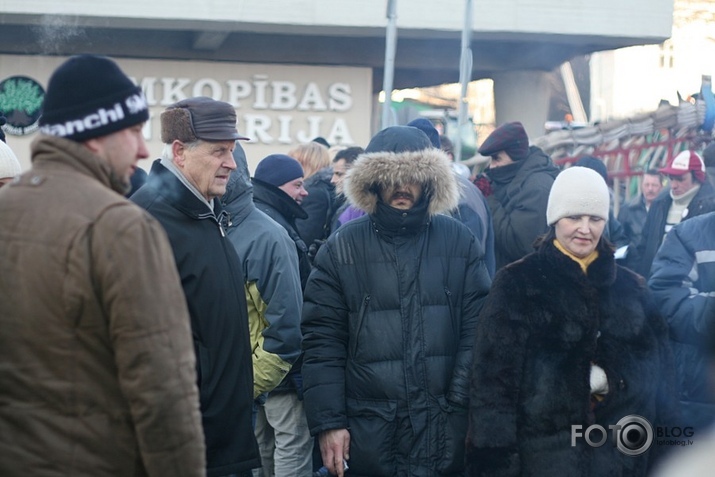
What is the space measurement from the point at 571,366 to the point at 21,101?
14.9m

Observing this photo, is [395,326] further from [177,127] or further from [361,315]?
[177,127]

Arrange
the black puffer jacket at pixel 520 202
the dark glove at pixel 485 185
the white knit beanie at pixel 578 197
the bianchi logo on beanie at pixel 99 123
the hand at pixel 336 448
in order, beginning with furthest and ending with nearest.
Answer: the dark glove at pixel 485 185 < the black puffer jacket at pixel 520 202 < the white knit beanie at pixel 578 197 < the hand at pixel 336 448 < the bianchi logo on beanie at pixel 99 123

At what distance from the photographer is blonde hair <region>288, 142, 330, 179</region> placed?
898 centimetres

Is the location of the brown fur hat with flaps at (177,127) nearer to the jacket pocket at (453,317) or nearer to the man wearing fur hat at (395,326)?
the man wearing fur hat at (395,326)

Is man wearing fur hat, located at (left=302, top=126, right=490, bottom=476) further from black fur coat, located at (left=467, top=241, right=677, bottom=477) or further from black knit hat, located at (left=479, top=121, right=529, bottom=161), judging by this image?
black knit hat, located at (left=479, top=121, right=529, bottom=161)

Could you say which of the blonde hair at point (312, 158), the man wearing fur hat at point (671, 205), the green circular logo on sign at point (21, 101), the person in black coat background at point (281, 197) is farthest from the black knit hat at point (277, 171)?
the green circular logo on sign at point (21, 101)

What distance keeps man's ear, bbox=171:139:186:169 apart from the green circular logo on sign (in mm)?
14092

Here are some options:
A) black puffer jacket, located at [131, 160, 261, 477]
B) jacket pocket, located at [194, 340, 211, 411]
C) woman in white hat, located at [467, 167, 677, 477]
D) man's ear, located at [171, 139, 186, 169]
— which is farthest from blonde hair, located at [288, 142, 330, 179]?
jacket pocket, located at [194, 340, 211, 411]

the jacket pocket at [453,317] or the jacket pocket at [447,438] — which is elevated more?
the jacket pocket at [453,317]

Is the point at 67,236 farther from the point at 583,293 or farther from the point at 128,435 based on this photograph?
the point at 583,293

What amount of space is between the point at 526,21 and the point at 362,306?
43.9 feet

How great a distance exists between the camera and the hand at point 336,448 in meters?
4.60

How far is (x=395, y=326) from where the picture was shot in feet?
15.1

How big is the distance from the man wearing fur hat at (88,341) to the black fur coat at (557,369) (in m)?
1.94
